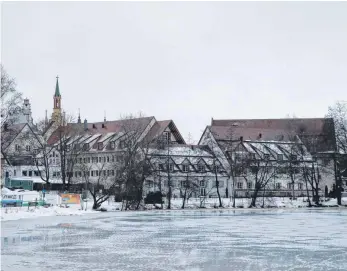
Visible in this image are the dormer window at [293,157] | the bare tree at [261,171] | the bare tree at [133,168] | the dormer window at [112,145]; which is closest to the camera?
the bare tree at [133,168]

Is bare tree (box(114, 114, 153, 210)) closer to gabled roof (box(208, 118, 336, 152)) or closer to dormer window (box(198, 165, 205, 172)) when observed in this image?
dormer window (box(198, 165, 205, 172))

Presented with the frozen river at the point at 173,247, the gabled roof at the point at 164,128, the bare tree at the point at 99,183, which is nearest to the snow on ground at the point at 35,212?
the bare tree at the point at 99,183

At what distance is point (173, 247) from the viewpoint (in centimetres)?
2698

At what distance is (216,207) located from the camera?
7331cm

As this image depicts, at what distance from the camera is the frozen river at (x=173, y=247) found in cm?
2173

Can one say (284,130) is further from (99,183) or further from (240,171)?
(99,183)

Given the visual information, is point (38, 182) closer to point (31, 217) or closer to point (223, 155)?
point (223, 155)

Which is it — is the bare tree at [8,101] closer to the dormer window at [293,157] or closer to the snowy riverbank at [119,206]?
the snowy riverbank at [119,206]

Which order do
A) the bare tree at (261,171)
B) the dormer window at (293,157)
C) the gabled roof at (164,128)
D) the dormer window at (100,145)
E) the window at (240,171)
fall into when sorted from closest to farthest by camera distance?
1. the bare tree at (261,171)
2. the window at (240,171)
3. the dormer window at (293,157)
4. the gabled roof at (164,128)
5. the dormer window at (100,145)

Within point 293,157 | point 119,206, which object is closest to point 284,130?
point 293,157

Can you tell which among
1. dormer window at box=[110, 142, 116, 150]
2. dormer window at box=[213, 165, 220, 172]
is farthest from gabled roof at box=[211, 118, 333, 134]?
dormer window at box=[110, 142, 116, 150]

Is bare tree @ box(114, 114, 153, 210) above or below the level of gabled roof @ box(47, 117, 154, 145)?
below

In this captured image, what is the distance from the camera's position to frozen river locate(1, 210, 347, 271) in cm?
2173

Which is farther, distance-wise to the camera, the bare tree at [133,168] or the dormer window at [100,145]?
the dormer window at [100,145]
